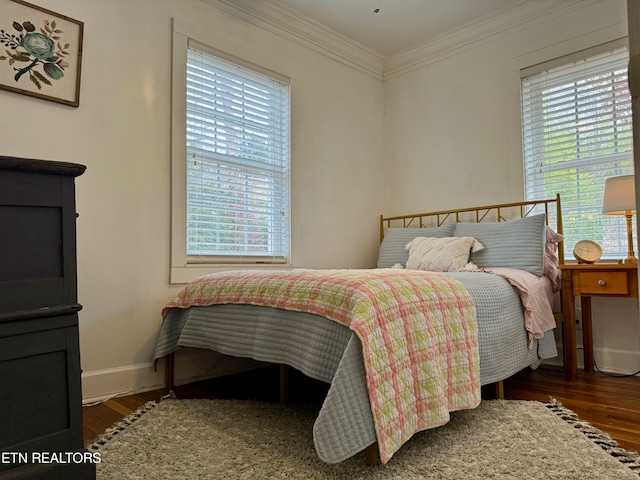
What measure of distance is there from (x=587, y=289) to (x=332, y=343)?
181cm

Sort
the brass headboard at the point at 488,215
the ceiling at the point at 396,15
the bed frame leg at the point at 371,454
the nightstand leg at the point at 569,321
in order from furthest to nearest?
the ceiling at the point at 396,15 → the brass headboard at the point at 488,215 → the nightstand leg at the point at 569,321 → the bed frame leg at the point at 371,454

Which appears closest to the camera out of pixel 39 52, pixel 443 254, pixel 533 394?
pixel 39 52

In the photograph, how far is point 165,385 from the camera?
8.43 feet

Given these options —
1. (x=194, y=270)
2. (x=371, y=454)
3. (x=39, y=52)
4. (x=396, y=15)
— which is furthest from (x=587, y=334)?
(x=39, y=52)

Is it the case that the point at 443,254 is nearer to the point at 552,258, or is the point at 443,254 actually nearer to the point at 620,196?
the point at 552,258

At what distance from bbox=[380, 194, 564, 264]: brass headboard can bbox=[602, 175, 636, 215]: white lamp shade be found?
0.39 m

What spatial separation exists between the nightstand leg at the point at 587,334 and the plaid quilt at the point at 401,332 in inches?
51.3

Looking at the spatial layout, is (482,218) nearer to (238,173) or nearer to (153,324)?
(238,173)

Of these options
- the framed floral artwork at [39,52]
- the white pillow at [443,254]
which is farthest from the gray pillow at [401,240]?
the framed floral artwork at [39,52]

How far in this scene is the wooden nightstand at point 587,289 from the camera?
2.43 metres

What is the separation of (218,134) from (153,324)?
126 cm

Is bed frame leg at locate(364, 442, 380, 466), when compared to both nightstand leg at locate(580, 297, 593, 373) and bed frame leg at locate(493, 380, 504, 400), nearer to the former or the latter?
bed frame leg at locate(493, 380, 504, 400)

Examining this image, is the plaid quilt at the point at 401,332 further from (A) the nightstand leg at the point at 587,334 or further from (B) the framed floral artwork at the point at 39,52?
(B) the framed floral artwork at the point at 39,52

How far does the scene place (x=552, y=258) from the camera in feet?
9.18
